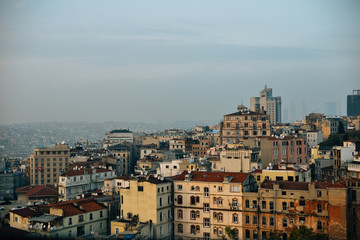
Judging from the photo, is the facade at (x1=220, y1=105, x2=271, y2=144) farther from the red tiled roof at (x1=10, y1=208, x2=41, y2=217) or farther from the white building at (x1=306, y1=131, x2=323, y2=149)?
the red tiled roof at (x1=10, y1=208, x2=41, y2=217)

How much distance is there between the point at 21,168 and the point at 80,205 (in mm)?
23953

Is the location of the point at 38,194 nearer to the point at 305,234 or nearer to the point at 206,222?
the point at 206,222

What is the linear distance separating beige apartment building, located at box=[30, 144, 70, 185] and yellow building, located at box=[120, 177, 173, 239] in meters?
19.5

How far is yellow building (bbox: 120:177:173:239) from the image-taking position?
2003 cm

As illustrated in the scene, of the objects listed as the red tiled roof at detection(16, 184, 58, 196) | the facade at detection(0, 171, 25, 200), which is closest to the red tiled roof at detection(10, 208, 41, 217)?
the red tiled roof at detection(16, 184, 58, 196)

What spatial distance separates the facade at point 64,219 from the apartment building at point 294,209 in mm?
6175

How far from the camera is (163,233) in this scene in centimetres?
2044

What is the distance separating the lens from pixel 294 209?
1888 centimetres

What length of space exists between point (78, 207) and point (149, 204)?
9.69 ft

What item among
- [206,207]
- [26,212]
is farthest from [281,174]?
[26,212]

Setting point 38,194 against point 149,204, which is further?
point 38,194

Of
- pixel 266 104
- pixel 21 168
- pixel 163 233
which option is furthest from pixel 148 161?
pixel 266 104

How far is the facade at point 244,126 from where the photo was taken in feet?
145

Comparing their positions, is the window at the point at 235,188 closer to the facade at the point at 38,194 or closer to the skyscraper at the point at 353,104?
the facade at the point at 38,194
